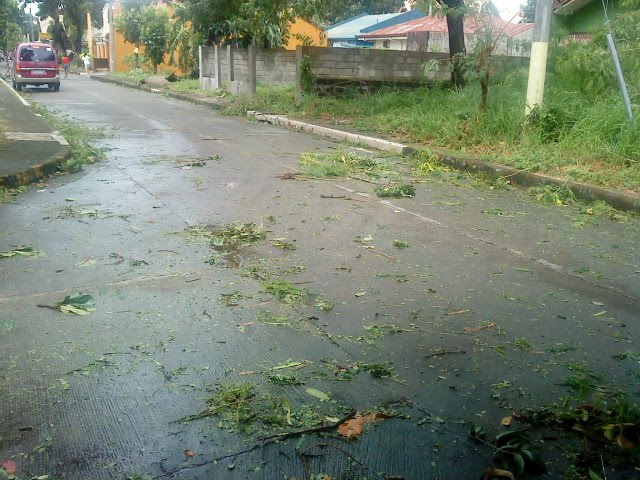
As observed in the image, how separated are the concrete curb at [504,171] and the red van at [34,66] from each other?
716 inches

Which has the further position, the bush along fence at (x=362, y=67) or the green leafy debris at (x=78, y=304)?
the bush along fence at (x=362, y=67)

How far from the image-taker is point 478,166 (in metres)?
10.2

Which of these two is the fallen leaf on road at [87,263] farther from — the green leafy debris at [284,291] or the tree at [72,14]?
the tree at [72,14]

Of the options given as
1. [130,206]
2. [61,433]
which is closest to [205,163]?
[130,206]

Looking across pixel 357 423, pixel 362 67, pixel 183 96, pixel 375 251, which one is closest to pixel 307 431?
pixel 357 423

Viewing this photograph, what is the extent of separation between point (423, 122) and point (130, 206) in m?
7.28

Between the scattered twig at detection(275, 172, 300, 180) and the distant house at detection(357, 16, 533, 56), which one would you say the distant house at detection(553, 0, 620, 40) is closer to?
the distant house at detection(357, 16, 533, 56)

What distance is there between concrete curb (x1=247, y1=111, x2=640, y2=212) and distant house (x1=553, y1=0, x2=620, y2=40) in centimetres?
645

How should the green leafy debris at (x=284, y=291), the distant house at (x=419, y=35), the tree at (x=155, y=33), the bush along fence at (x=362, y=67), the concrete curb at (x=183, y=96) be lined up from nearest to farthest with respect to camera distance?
the green leafy debris at (x=284, y=291), the bush along fence at (x=362, y=67), the concrete curb at (x=183, y=96), the distant house at (x=419, y=35), the tree at (x=155, y=33)

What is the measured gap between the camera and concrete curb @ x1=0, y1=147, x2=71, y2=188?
8492 mm

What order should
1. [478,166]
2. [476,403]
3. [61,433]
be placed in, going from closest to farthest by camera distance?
1. [61,433]
2. [476,403]
3. [478,166]

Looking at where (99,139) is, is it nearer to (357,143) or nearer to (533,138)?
(357,143)

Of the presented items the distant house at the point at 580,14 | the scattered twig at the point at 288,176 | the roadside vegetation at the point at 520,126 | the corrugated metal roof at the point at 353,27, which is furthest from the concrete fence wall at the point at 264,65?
the corrugated metal roof at the point at 353,27

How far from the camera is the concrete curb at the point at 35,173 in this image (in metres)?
8.49
